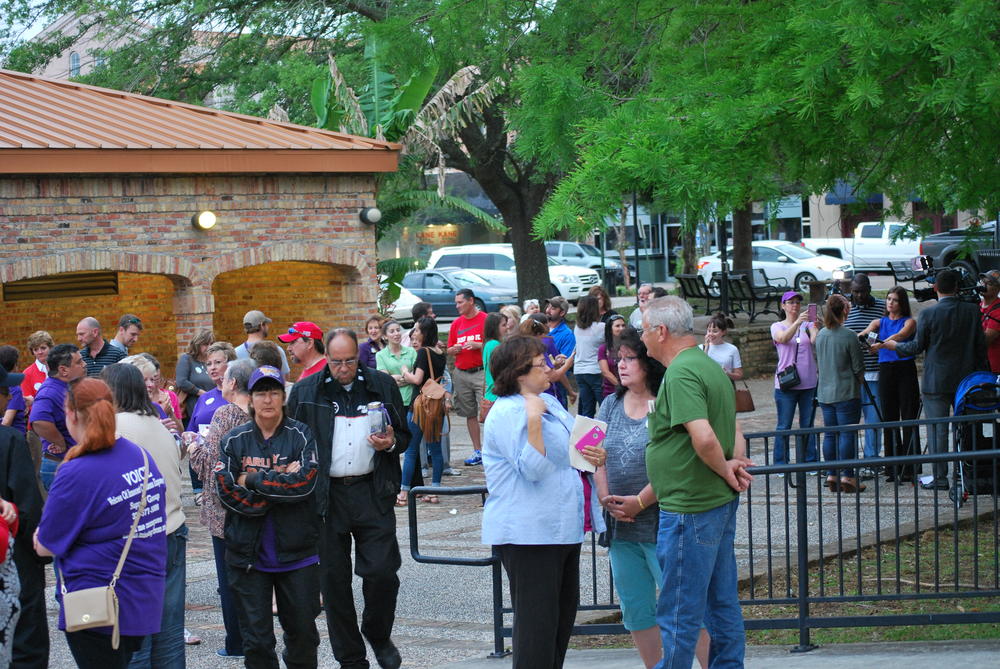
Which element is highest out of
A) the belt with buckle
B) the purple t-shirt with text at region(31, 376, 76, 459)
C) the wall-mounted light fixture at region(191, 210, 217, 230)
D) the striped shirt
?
the wall-mounted light fixture at region(191, 210, 217, 230)

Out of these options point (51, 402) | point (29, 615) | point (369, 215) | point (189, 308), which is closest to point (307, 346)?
point (51, 402)

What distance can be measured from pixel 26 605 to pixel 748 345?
52.5ft

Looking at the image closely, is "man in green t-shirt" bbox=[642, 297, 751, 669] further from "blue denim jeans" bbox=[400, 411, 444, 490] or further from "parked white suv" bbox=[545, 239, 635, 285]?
"parked white suv" bbox=[545, 239, 635, 285]

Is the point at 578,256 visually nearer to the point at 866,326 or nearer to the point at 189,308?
the point at 189,308

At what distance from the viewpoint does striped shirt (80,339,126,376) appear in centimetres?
1042

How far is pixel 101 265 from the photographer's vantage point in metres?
14.7

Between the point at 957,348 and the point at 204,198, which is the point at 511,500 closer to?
the point at 957,348

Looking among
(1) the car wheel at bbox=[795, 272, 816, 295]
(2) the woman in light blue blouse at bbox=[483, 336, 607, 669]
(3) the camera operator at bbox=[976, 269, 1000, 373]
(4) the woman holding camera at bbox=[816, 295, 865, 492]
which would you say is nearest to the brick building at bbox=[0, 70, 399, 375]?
(4) the woman holding camera at bbox=[816, 295, 865, 492]

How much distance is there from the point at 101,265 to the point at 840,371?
8967mm

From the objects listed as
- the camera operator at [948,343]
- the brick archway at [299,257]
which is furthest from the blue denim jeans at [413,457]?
the brick archway at [299,257]

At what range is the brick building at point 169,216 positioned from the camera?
14312mm

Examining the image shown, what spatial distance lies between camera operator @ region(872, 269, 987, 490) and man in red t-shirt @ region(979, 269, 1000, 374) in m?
0.74

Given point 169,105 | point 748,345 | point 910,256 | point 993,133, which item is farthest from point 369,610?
point 910,256

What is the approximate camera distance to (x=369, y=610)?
6.53 meters
